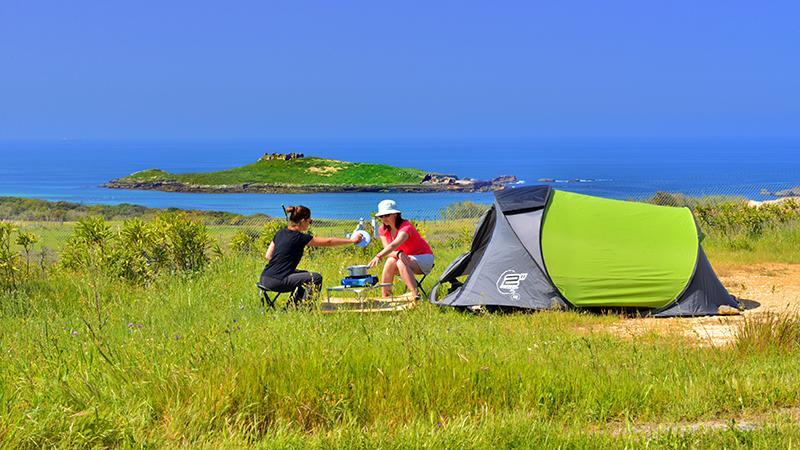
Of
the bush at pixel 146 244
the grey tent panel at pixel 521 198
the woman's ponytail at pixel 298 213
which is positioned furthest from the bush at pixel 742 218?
the bush at pixel 146 244

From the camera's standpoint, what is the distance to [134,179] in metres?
63.2

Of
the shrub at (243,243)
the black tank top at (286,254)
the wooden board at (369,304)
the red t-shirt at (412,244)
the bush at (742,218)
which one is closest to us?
the wooden board at (369,304)

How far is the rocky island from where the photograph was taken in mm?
53219

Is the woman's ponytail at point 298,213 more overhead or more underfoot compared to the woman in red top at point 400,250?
more overhead

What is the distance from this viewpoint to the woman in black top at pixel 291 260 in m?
9.34

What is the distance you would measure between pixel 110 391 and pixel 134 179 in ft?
200

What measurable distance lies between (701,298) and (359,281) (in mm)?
4017

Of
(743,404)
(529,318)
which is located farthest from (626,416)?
(529,318)

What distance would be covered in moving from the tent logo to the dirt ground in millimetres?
1222

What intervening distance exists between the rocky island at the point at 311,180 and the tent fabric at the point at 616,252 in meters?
41.2

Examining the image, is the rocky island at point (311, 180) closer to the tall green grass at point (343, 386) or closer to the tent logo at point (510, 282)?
the tent logo at point (510, 282)

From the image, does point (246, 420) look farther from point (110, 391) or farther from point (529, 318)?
point (529, 318)

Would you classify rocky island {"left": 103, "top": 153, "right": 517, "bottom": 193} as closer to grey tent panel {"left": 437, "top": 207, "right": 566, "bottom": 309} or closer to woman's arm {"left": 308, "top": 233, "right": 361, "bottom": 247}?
woman's arm {"left": 308, "top": 233, "right": 361, "bottom": 247}

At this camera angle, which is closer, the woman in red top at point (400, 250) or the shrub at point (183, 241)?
the woman in red top at point (400, 250)
